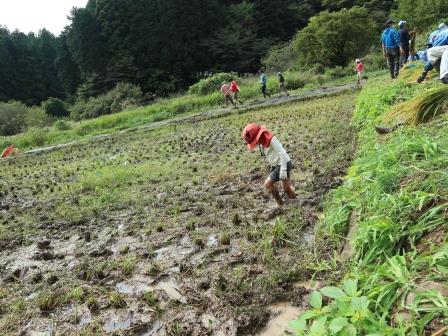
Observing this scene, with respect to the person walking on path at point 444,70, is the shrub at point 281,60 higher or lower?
higher

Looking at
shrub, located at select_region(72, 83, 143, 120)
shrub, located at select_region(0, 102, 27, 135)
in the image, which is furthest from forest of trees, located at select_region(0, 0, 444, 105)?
shrub, located at select_region(0, 102, 27, 135)

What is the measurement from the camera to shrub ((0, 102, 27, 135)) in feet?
96.8

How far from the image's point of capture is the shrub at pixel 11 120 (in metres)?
29.5

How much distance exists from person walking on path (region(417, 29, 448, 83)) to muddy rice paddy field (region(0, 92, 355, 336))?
193 centimetres

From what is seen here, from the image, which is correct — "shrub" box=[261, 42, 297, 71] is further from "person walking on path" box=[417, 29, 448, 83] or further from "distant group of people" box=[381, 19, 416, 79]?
"person walking on path" box=[417, 29, 448, 83]

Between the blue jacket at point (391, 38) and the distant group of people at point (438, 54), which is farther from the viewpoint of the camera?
the blue jacket at point (391, 38)

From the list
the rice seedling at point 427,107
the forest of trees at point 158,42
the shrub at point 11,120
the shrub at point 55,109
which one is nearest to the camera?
the rice seedling at point 427,107

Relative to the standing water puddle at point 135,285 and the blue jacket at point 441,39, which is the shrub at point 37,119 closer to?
the blue jacket at point 441,39

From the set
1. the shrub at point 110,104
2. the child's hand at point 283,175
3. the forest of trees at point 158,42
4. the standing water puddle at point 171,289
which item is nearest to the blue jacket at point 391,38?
the child's hand at point 283,175

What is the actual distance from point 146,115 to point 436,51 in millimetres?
20192

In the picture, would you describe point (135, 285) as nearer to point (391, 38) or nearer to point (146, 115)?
point (391, 38)

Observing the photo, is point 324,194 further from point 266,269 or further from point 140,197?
point 140,197

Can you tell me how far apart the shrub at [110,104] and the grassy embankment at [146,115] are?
6606 mm

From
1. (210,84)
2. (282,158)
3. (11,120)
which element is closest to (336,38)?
(210,84)
